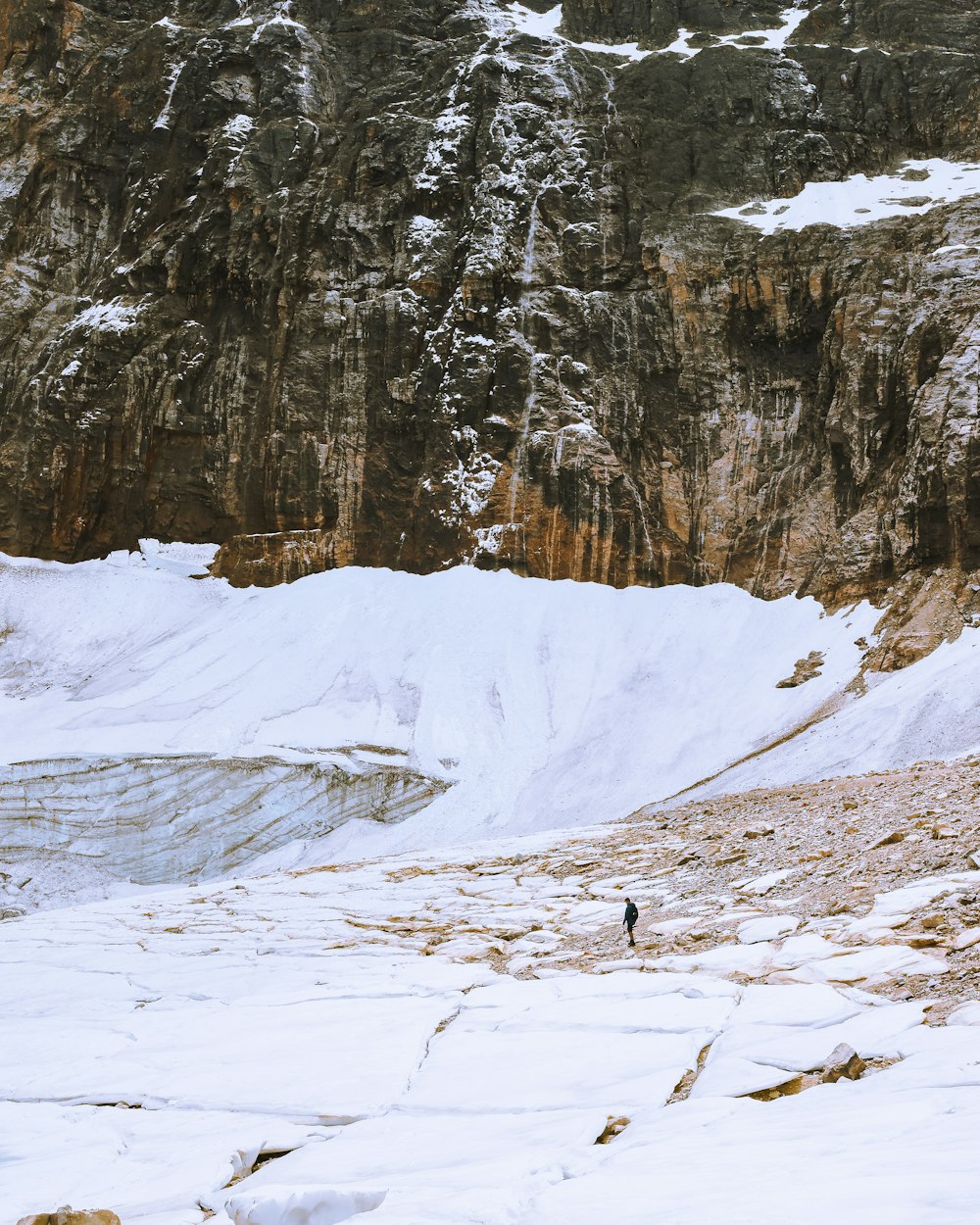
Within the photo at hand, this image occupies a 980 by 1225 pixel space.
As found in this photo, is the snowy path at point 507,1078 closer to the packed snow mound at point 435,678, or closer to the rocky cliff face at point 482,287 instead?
the packed snow mound at point 435,678

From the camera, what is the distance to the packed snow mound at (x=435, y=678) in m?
31.9

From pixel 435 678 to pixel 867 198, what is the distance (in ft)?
96.5

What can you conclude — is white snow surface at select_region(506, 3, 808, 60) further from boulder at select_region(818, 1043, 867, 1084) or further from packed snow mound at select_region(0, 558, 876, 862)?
boulder at select_region(818, 1043, 867, 1084)

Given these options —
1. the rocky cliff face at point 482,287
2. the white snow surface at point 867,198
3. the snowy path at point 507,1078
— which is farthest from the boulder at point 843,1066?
the white snow surface at point 867,198

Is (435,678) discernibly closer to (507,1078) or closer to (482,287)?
(482,287)

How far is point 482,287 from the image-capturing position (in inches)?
1804

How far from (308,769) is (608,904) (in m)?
20.2

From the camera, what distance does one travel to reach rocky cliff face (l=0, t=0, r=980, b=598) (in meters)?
43.1

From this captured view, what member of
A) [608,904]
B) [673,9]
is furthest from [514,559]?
[673,9]

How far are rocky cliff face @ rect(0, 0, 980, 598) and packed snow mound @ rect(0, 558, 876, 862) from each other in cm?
250

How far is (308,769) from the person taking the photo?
32000 mm

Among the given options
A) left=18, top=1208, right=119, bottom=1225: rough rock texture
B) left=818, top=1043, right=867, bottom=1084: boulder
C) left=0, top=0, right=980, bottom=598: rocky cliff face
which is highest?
left=0, top=0, right=980, bottom=598: rocky cliff face

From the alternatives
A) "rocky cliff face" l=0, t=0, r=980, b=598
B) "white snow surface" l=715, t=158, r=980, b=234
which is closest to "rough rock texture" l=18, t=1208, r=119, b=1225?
"rocky cliff face" l=0, t=0, r=980, b=598

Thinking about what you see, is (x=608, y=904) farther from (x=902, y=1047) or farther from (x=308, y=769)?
(x=308, y=769)
